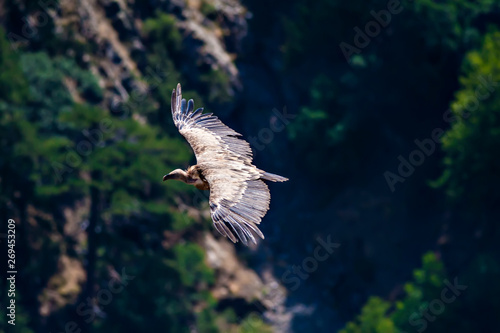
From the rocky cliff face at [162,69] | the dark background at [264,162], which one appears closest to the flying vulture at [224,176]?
the dark background at [264,162]

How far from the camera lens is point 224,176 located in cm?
1214

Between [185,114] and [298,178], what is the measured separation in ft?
70.6

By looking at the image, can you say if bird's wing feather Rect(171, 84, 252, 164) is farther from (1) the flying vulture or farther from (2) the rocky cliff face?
(2) the rocky cliff face

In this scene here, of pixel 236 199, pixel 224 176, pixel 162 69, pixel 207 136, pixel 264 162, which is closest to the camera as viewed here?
pixel 236 199

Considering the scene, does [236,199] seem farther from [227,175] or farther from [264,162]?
[264,162]

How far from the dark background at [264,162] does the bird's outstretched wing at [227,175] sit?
509 inches

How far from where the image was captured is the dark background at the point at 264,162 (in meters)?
28.5

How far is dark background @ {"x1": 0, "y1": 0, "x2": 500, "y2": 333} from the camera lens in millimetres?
28469

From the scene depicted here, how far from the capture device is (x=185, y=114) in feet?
49.3

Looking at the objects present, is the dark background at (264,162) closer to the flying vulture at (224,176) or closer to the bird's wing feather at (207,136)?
the bird's wing feather at (207,136)

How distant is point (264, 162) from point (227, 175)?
23030 millimetres

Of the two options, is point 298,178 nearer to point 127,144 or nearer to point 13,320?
point 127,144

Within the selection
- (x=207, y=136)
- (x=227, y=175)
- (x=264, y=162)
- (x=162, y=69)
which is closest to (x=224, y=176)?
(x=227, y=175)

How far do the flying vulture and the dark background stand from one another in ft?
42.7
